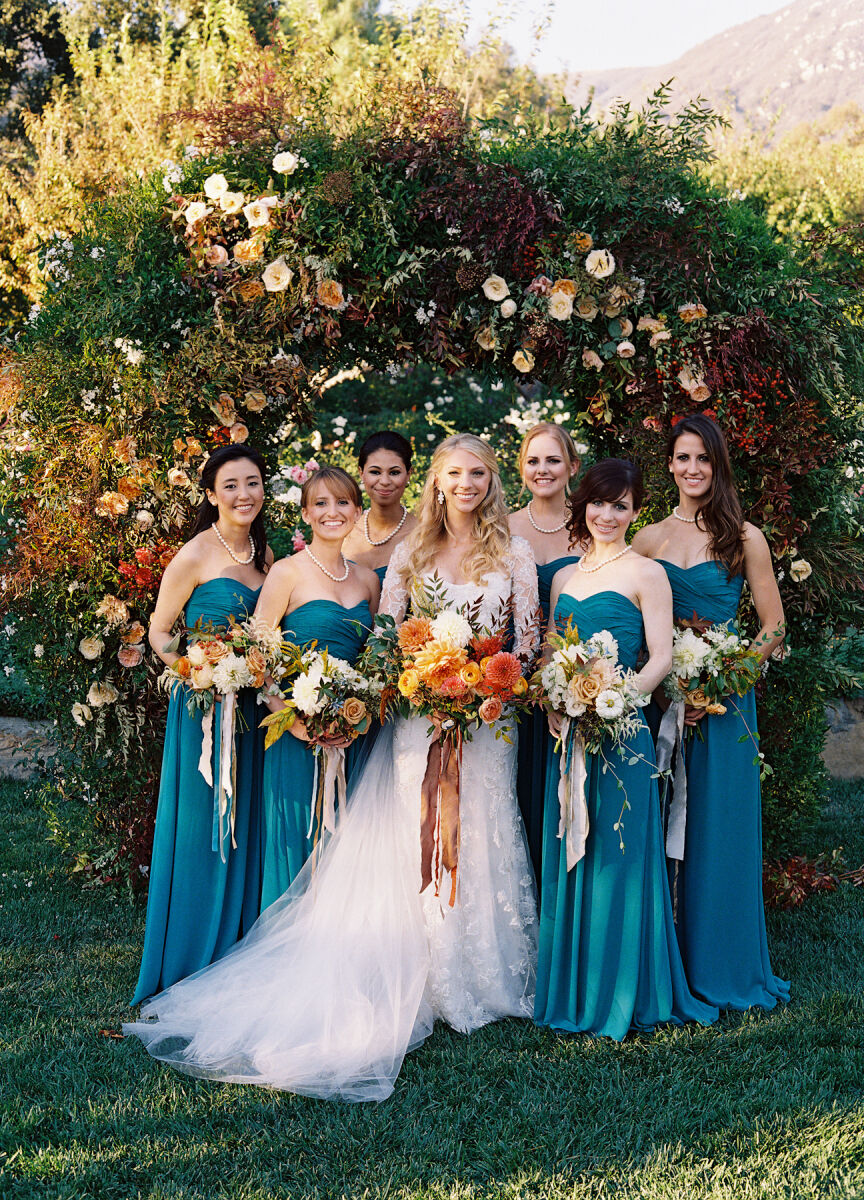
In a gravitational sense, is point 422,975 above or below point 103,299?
below

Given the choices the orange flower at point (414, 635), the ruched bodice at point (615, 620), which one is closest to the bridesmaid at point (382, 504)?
the orange flower at point (414, 635)

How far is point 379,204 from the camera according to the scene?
536 centimetres

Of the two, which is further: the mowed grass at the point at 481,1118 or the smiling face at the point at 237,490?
the smiling face at the point at 237,490

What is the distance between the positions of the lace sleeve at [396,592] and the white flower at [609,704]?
3.39 feet

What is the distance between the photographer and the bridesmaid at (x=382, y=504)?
5406 millimetres

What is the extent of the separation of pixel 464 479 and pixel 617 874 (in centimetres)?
183

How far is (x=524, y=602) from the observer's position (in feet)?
15.3

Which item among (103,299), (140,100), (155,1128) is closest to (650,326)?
(103,299)

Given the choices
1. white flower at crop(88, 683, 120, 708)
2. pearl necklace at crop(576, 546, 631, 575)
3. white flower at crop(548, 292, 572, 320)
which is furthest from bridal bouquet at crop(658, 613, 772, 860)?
white flower at crop(88, 683, 120, 708)

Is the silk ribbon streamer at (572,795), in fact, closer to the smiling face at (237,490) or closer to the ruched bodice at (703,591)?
the ruched bodice at (703,591)

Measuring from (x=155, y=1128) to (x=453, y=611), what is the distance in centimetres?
224

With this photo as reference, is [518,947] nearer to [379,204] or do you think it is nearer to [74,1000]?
[74,1000]

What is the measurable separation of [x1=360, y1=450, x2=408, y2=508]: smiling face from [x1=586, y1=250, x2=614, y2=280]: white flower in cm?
142

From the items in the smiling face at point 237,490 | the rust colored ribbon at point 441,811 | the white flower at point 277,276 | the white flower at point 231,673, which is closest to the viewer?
the rust colored ribbon at point 441,811
